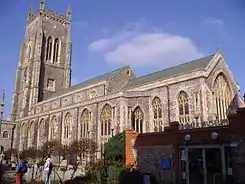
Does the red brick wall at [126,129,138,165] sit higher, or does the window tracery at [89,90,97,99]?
the window tracery at [89,90,97,99]

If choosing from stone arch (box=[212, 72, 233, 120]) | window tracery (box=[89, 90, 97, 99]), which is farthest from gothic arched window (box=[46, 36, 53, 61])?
stone arch (box=[212, 72, 233, 120])

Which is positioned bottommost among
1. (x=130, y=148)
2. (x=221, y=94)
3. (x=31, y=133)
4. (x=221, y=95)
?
(x=130, y=148)

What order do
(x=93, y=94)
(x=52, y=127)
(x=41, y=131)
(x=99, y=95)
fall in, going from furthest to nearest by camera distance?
(x=41, y=131)
(x=52, y=127)
(x=93, y=94)
(x=99, y=95)

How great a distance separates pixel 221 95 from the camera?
100 feet

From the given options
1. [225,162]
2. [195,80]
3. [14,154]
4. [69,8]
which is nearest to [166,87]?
[195,80]

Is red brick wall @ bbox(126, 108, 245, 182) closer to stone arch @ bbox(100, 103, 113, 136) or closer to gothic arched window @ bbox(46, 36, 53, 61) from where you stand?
stone arch @ bbox(100, 103, 113, 136)

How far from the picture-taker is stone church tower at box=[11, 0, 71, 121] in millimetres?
57438

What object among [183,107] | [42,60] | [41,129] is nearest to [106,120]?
[183,107]

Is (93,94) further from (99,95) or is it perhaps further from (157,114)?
(157,114)

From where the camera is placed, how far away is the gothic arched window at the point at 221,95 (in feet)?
96.9

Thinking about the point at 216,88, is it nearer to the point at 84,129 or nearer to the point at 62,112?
the point at 84,129

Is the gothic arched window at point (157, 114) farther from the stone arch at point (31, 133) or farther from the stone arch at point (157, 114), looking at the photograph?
the stone arch at point (31, 133)

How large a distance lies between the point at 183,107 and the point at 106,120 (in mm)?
9180

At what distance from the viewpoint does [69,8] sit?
68625 millimetres
